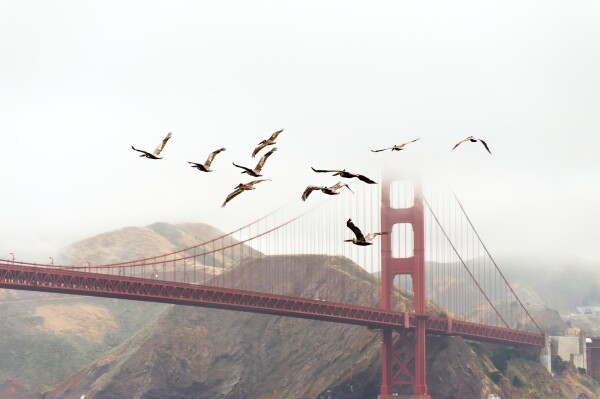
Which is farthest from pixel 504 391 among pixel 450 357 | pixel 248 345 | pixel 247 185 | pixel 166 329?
pixel 247 185

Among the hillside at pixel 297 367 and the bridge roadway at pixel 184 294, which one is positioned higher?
the bridge roadway at pixel 184 294

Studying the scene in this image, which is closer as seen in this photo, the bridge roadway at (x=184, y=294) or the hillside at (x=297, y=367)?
the bridge roadway at (x=184, y=294)

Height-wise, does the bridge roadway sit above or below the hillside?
above

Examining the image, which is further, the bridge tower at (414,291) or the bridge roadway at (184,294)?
A: the bridge tower at (414,291)

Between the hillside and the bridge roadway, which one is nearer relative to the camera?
the bridge roadway

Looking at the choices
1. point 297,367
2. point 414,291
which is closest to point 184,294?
point 414,291
